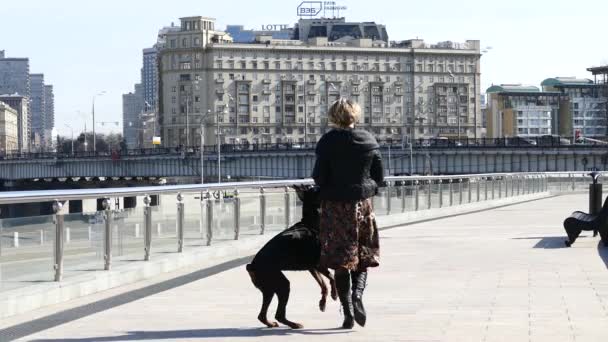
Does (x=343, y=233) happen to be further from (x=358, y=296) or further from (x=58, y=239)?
(x=58, y=239)

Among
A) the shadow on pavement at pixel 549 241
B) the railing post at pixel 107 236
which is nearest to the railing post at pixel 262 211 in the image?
the shadow on pavement at pixel 549 241

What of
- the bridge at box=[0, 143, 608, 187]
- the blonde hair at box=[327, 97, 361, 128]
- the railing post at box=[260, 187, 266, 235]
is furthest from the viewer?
the bridge at box=[0, 143, 608, 187]

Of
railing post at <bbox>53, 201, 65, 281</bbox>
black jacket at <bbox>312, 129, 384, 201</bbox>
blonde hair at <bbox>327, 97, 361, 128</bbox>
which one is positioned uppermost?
blonde hair at <bbox>327, 97, 361, 128</bbox>

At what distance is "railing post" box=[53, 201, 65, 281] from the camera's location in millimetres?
14203

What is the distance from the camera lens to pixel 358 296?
Result: 36.9 feet

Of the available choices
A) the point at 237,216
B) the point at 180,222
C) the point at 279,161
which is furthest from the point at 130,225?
the point at 279,161

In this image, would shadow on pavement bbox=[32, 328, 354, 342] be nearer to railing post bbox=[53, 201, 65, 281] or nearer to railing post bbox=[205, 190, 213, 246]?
railing post bbox=[53, 201, 65, 281]

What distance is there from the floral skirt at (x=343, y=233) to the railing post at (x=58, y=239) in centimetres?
383

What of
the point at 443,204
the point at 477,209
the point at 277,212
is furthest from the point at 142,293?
the point at 477,209

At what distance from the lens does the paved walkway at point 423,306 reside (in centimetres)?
1109

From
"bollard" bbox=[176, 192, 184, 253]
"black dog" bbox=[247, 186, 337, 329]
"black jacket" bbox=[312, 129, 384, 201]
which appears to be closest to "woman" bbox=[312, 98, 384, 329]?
"black jacket" bbox=[312, 129, 384, 201]

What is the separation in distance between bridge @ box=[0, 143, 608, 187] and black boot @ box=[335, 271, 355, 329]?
98.9 m

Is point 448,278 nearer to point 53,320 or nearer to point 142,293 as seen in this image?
point 142,293

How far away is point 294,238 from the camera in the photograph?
11.6 meters
